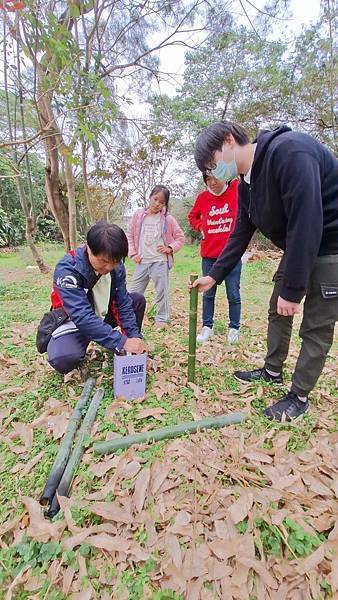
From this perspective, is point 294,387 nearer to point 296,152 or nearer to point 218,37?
point 296,152

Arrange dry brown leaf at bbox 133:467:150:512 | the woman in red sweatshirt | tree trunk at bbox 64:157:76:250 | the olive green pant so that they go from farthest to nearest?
tree trunk at bbox 64:157:76:250 → the woman in red sweatshirt → the olive green pant → dry brown leaf at bbox 133:467:150:512

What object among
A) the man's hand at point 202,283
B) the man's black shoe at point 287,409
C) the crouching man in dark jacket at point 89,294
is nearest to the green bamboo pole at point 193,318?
the man's hand at point 202,283

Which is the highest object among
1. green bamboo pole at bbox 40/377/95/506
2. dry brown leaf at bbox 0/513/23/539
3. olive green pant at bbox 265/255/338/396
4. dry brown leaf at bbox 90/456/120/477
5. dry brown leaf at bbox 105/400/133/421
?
olive green pant at bbox 265/255/338/396

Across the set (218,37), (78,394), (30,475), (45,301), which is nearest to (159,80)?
(218,37)

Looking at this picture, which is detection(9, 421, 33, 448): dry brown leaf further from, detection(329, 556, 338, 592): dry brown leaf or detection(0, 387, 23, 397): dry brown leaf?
detection(329, 556, 338, 592): dry brown leaf

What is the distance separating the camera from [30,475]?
140 cm

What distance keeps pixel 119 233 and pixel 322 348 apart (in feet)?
3.91

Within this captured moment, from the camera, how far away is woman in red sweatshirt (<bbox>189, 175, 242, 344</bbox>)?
2.68m

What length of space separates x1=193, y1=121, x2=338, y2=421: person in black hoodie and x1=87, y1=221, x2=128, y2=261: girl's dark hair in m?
0.55

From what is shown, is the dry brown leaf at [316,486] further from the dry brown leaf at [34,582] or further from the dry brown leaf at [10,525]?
the dry brown leaf at [10,525]

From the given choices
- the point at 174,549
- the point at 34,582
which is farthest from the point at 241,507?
the point at 34,582

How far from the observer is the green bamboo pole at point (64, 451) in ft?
4.18

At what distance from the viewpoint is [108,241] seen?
1.73 meters

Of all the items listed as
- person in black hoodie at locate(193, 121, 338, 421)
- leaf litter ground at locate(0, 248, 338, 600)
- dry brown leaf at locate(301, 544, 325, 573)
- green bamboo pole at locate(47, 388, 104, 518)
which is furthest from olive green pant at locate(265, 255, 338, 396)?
green bamboo pole at locate(47, 388, 104, 518)
